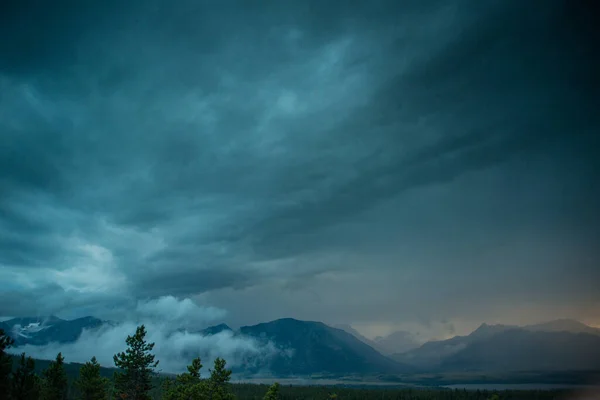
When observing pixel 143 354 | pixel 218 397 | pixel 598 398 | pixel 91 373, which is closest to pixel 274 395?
pixel 218 397

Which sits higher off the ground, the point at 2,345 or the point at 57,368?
the point at 2,345

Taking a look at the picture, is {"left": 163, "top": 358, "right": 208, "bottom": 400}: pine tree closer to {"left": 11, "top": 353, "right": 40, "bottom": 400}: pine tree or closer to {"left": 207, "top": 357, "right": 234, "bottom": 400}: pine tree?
{"left": 207, "top": 357, "right": 234, "bottom": 400}: pine tree

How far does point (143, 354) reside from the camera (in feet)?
199

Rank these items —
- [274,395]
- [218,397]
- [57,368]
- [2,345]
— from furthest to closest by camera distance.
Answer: [57,368]
[274,395]
[218,397]
[2,345]

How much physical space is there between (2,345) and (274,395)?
4266 centimetres

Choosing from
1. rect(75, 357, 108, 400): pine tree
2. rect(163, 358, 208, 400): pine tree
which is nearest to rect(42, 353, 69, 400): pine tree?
rect(75, 357, 108, 400): pine tree

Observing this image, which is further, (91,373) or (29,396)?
(91,373)

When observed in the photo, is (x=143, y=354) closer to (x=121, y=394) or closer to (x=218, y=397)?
(x=121, y=394)

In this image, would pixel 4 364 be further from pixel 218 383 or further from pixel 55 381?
pixel 218 383

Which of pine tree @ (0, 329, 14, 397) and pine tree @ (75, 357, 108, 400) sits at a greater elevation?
pine tree @ (0, 329, 14, 397)

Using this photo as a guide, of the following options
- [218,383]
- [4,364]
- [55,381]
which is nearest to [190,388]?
[218,383]

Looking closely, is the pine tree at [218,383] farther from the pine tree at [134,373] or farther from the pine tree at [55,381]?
the pine tree at [55,381]

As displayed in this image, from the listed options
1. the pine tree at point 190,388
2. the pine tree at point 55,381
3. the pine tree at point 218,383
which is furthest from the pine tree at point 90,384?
the pine tree at point 218,383

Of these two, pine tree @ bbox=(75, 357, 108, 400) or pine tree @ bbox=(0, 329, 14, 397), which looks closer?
pine tree @ bbox=(0, 329, 14, 397)
